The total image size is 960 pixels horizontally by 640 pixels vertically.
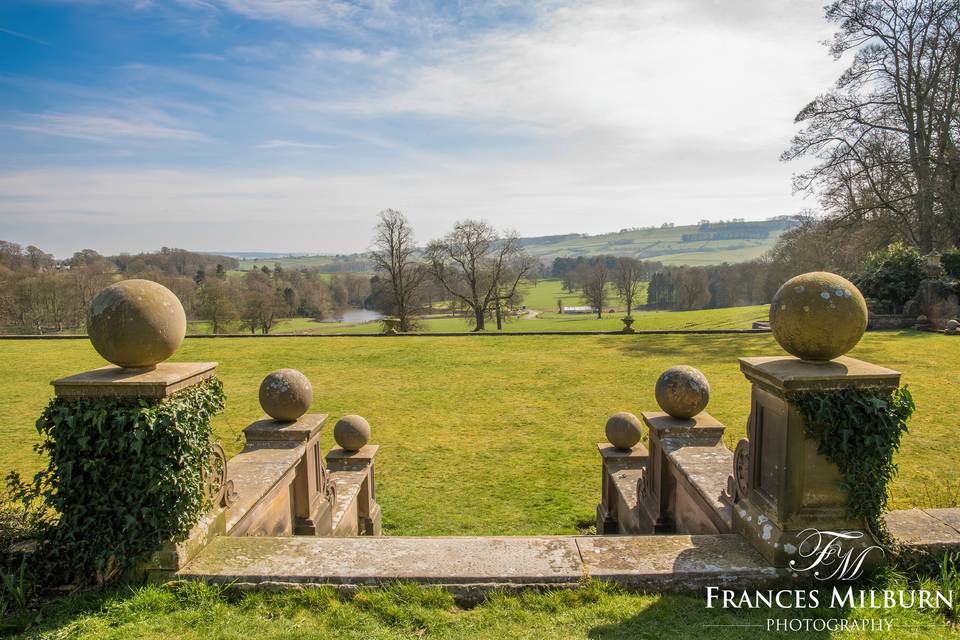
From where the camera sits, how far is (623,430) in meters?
6.89

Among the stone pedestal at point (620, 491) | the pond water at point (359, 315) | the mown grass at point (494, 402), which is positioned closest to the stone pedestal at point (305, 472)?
the mown grass at point (494, 402)

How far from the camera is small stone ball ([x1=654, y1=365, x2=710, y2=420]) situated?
240 inches

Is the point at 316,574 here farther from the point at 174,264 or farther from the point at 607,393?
the point at 174,264

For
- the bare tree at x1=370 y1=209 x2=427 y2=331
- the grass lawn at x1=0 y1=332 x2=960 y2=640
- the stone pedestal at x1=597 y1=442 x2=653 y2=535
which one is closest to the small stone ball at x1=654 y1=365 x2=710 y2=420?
the stone pedestal at x1=597 y1=442 x2=653 y2=535

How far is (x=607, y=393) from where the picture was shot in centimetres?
1185

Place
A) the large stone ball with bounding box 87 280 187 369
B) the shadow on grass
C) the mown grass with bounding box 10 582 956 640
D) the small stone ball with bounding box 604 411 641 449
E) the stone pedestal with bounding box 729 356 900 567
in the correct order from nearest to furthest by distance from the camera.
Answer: the mown grass with bounding box 10 582 956 640
the stone pedestal with bounding box 729 356 900 567
the large stone ball with bounding box 87 280 187 369
the small stone ball with bounding box 604 411 641 449
the shadow on grass

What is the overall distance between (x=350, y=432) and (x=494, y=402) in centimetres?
470

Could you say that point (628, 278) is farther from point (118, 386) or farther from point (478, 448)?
point (118, 386)

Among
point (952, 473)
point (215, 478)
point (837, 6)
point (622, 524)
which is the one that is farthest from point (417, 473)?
point (837, 6)

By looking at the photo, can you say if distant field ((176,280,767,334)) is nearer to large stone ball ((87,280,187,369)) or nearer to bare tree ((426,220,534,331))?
bare tree ((426,220,534,331))

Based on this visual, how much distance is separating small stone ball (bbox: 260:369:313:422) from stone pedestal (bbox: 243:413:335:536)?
0.13 metres

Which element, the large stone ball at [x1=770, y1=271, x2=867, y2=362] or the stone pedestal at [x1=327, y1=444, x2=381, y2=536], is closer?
the large stone ball at [x1=770, y1=271, x2=867, y2=362]

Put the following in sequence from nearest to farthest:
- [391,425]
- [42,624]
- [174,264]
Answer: [42,624] < [391,425] < [174,264]

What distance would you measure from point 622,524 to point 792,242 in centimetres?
4293
